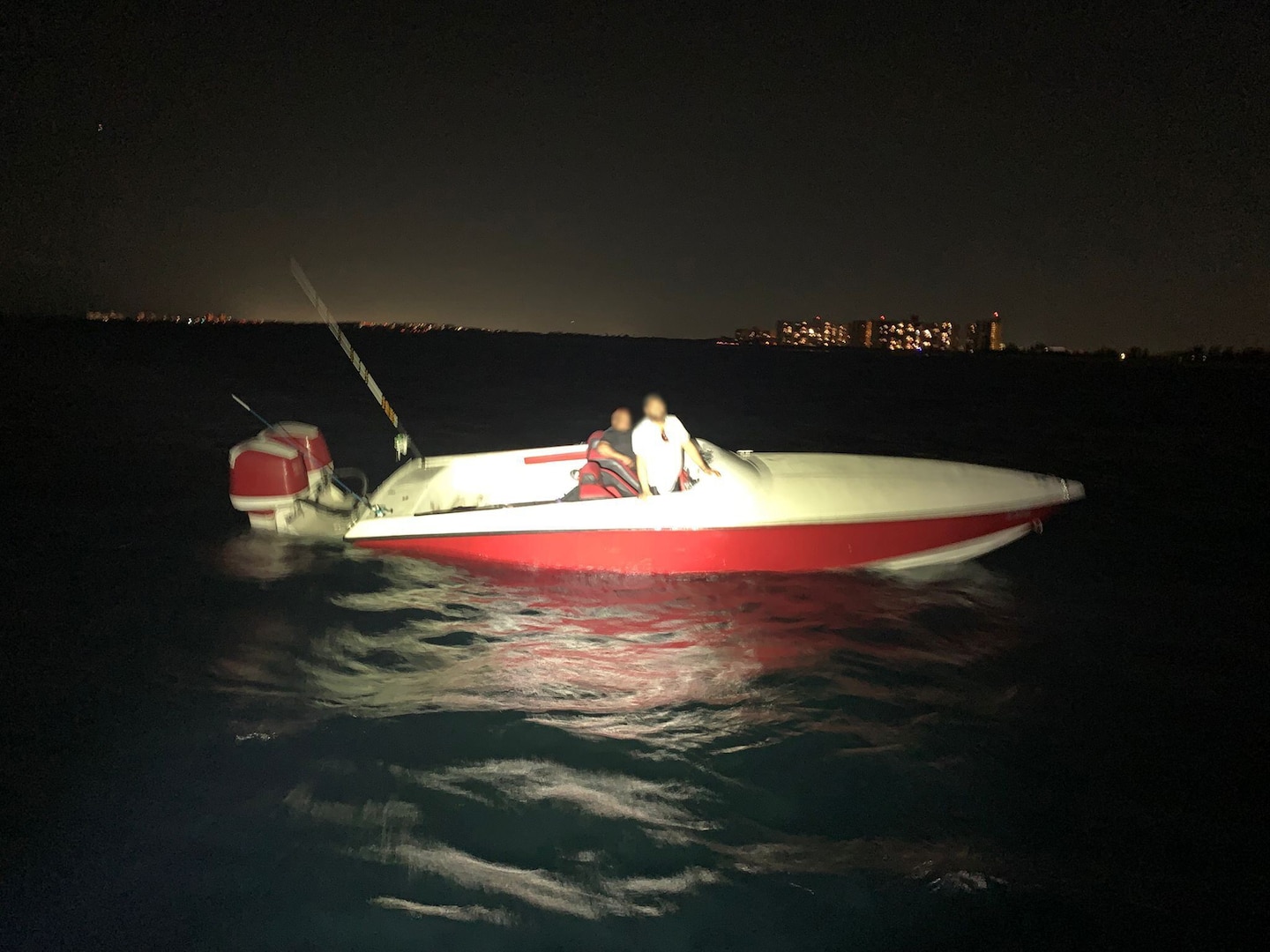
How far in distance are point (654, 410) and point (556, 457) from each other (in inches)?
81.4

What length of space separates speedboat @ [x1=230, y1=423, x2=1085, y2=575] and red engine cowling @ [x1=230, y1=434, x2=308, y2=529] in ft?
0.04

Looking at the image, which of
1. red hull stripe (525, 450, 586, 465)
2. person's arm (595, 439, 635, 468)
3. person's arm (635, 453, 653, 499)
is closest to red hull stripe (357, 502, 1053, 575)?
person's arm (635, 453, 653, 499)

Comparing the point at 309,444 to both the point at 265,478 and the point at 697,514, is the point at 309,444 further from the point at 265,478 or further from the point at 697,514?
the point at 697,514

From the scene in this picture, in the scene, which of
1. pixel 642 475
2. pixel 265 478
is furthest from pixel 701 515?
pixel 265 478

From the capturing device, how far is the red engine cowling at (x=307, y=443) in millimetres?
8270

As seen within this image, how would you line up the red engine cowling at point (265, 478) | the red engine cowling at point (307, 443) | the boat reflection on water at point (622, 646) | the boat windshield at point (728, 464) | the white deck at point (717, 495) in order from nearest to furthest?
the boat reflection on water at point (622, 646) < the white deck at point (717, 495) < the boat windshield at point (728, 464) < the red engine cowling at point (265, 478) < the red engine cowling at point (307, 443)

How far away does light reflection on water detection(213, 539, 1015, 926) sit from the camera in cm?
398

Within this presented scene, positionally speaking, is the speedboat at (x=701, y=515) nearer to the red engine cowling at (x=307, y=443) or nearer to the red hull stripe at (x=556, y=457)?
the red engine cowling at (x=307, y=443)

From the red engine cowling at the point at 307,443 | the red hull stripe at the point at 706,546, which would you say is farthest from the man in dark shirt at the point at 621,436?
the red engine cowling at the point at 307,443

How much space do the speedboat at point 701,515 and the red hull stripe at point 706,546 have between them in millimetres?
12

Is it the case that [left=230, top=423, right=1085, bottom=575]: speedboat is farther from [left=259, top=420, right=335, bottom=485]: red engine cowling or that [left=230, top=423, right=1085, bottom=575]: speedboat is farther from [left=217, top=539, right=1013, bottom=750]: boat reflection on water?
[left=217, top=539, right=1013, bottom=750]: boat reflection on water

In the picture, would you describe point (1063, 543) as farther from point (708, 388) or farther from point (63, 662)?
point (708, 388)

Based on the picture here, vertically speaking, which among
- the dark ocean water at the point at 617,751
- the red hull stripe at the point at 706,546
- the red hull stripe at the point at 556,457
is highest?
the red hull stripe at the point at 556,457

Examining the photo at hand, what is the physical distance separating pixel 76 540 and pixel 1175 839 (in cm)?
1096
